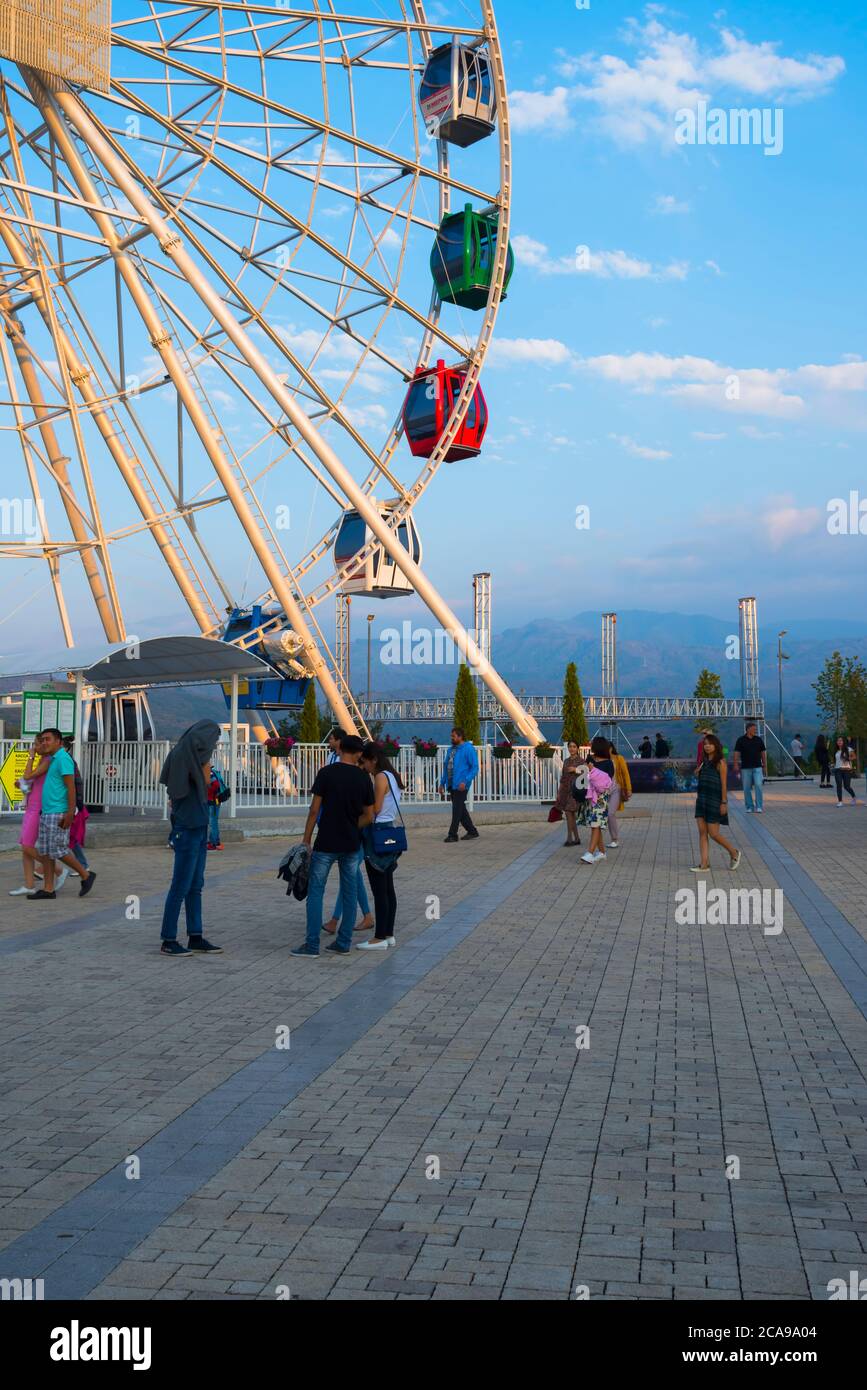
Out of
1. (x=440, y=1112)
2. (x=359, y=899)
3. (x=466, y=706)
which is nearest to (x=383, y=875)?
(x=359, y=899)

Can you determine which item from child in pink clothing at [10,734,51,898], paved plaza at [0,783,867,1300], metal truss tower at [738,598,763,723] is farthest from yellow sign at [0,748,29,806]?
metal truss tower at [738,598,763,723]

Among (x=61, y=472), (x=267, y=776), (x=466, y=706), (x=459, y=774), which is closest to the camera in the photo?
(x=459, y=774)

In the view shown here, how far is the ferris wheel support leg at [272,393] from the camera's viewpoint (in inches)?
868

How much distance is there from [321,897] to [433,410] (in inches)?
791

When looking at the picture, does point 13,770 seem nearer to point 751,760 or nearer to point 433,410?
point 433,410

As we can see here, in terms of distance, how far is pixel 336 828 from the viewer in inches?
373

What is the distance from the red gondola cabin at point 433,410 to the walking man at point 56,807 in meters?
17.5

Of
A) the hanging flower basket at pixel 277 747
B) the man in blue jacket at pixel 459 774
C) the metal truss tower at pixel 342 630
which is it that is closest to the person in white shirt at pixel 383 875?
the man in blue jacket at pixel 459 774

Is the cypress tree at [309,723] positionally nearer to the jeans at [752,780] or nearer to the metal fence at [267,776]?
the metal fence at [267,776]

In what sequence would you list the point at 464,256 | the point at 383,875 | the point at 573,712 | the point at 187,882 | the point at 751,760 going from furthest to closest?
the point at 573,712
the point at 464,256
the point at 751,760
the point at 383,875
the point at 187,882

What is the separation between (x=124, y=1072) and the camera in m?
6.23

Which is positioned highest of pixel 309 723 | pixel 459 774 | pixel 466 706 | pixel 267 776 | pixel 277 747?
pixel 466 706
